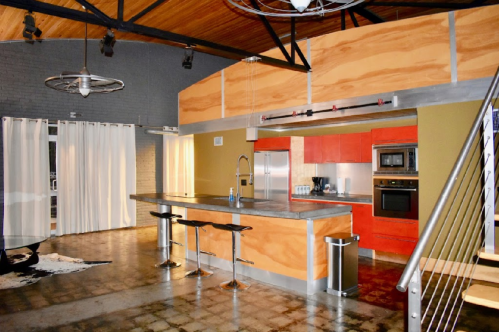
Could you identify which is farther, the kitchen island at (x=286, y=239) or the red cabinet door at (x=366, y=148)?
the red cabinet door at (x=366, y=148)

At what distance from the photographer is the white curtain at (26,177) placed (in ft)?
24.2

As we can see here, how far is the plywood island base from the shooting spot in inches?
167

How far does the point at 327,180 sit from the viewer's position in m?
7.27

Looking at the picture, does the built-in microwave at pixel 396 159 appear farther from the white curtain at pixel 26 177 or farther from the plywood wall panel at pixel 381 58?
the white curtain at pixel 26 177

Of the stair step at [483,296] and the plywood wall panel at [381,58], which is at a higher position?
the plywood wall panel at [381,58]

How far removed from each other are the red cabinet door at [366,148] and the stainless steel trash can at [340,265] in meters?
2.23

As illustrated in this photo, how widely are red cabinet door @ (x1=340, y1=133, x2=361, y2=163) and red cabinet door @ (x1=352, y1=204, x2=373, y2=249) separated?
2.69 feet

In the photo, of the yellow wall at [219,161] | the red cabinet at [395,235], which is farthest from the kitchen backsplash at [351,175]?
the yellow wall at [219,161]

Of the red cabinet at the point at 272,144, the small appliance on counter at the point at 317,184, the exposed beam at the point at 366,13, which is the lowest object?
the small appliance on counter at the point at 317,184

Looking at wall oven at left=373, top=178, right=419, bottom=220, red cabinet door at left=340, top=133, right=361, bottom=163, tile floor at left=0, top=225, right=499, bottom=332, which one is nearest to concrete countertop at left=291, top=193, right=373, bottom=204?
wall oven at left=373, top=178, right=419, bottom=220

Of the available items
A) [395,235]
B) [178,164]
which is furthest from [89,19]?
[178,164]

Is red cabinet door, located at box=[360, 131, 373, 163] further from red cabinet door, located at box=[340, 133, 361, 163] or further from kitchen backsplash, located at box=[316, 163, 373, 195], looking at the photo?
kitchen backsplash, located at box=[316, 163, 373, 195]

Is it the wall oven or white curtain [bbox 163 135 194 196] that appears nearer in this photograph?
the wall oven

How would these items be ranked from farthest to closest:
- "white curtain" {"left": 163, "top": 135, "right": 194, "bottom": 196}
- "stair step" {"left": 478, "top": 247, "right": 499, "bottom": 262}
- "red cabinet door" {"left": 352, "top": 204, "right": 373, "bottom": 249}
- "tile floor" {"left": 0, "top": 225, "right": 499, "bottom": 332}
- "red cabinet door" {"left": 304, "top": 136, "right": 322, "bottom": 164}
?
1. "white curtain" {"left": 163, "top": 135, "right": 194, "bottom": 196}
2. "red cabinet door" {"left": 304, "top": 136, "right": 322, "bottom": 164}
3. "red cabinet door" {"left": 352, "top": 204, "right": 373, "bottom": 249}
4. "tile floor" {"left": 0, "top": 225, "right": 499, "bottom": 332}
5. "stair step" {"left": 478, "top": 247, "right": 499, "bottom": 262}
